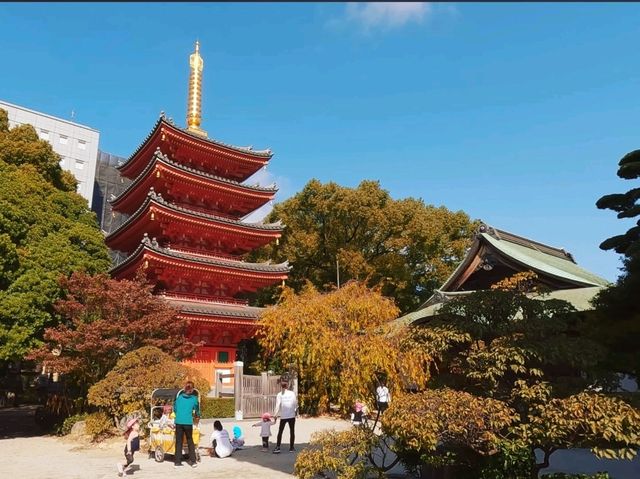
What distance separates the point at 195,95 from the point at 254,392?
18.8m

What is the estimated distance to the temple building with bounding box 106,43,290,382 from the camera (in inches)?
959

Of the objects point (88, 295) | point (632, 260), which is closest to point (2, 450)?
point (88, 295)

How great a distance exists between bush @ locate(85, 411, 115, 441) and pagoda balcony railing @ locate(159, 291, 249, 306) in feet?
30.9

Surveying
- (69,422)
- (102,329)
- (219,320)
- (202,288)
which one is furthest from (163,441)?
(202,288)

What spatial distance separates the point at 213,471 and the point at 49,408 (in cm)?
1178

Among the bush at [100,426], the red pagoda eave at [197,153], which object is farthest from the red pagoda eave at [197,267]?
the bush at [100,426]

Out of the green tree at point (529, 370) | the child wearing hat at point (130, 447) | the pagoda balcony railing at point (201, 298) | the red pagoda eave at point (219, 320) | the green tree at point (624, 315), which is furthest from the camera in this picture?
the pagoda balcony railing at point (201, 298)

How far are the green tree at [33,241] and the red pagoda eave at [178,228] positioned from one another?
9.44 ft

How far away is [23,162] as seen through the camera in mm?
22453

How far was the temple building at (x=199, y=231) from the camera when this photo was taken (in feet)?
79.9

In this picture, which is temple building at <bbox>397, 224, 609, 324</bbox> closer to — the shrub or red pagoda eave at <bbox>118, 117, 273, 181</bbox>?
the shrub

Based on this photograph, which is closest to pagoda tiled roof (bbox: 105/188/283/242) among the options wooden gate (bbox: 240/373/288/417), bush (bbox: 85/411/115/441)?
wooden gate (bbox: 240/373/288/417)

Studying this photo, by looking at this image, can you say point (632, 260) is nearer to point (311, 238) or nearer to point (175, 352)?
point (175, 352)

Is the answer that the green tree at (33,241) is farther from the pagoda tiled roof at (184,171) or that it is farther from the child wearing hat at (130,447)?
the child wearing hat at (130,447)
